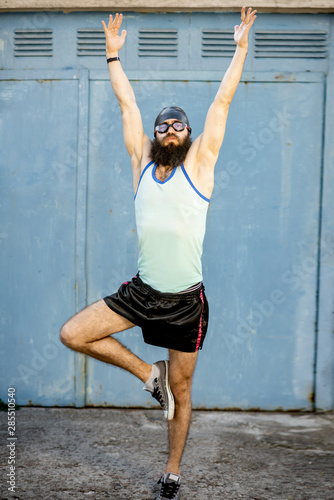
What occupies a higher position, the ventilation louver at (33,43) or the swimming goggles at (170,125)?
the ventilation louver at (33,43)

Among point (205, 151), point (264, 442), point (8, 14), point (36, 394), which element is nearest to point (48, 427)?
point (36, 394)

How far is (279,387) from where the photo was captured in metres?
4.51

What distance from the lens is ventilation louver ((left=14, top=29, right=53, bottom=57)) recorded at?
4484mm

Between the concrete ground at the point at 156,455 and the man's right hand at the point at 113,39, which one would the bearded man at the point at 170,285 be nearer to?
the concrete ground at the point at 156,455

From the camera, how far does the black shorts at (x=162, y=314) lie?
2.94m

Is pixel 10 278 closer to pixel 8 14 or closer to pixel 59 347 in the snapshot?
pixel 59 347

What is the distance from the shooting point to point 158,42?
4430 millimetres

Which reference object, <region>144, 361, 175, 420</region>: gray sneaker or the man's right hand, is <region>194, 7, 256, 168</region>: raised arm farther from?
<region>144, 361, 175, 420</region>: gray sneaker

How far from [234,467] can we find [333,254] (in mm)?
2040

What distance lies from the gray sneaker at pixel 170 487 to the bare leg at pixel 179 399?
0.14 feet

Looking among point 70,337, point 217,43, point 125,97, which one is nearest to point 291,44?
point 217,43

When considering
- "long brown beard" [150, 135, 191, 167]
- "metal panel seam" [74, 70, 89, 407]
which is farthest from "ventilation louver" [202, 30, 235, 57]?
"long brown beard" [150, 135, 191, 167]

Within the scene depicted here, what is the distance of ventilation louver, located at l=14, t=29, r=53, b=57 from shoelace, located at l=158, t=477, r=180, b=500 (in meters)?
3.63

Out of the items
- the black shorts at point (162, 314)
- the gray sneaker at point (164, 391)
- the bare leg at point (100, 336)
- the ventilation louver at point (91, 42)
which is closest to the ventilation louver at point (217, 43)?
the ventilation louver at point (91, 42)
